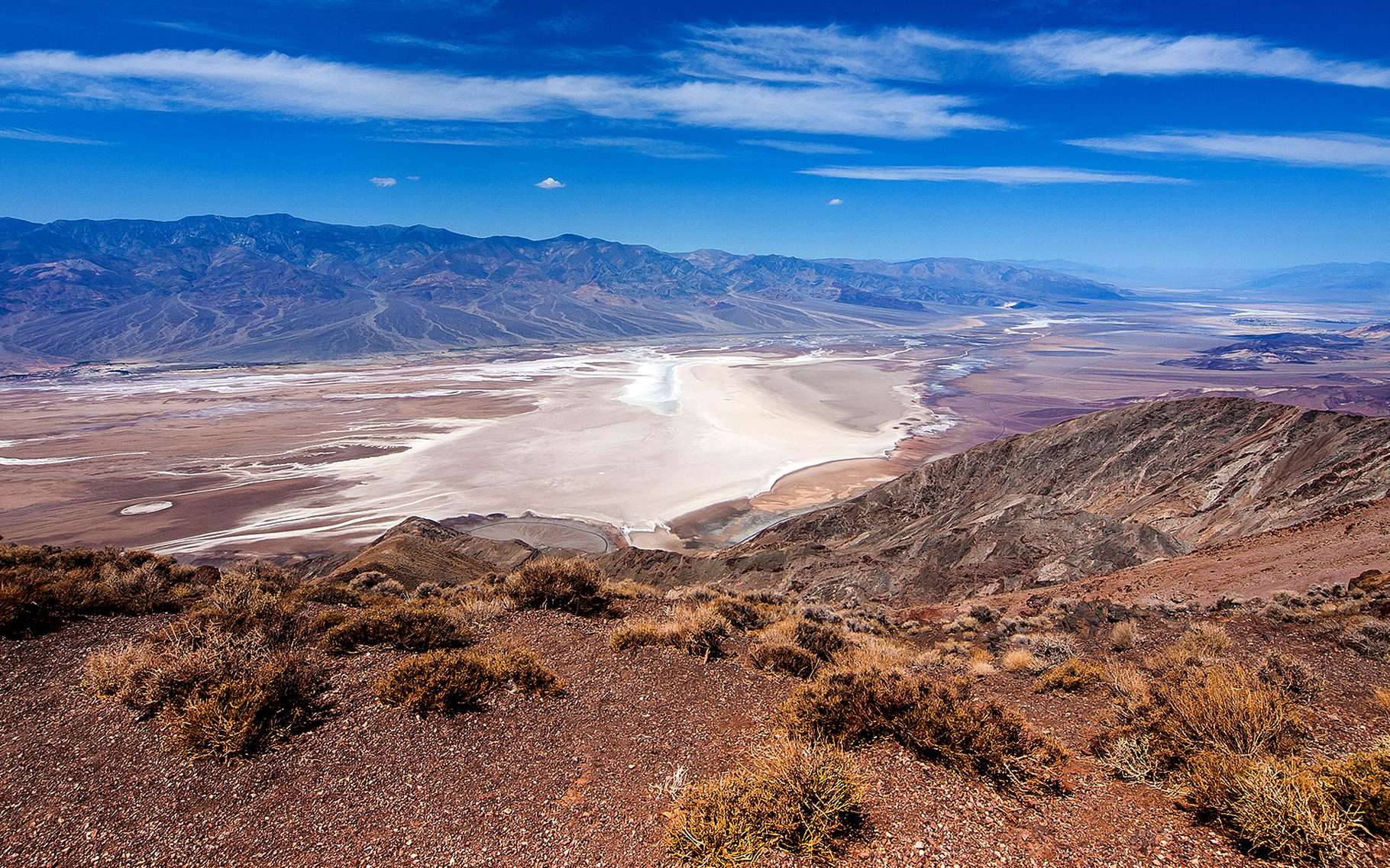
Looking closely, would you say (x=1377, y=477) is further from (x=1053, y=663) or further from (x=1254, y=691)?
(x=1254, y=691)

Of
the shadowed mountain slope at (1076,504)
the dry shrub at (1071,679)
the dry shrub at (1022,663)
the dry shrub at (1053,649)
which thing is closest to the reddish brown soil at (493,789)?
the dry shrub at (1071,679)

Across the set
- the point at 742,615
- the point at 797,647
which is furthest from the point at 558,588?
the point at 797,647

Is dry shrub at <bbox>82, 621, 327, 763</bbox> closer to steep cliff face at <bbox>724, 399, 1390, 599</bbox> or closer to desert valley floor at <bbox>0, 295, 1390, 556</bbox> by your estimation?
steep cliff face at <bbox>724, 399, 1390, 599</bbox>

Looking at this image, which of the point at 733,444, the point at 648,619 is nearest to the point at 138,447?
the point at 733,444

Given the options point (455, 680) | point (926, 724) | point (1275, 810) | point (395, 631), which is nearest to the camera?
point (1275, 810)

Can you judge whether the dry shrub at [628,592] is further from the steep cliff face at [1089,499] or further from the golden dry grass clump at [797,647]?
the steep cliff face at [1089,499]

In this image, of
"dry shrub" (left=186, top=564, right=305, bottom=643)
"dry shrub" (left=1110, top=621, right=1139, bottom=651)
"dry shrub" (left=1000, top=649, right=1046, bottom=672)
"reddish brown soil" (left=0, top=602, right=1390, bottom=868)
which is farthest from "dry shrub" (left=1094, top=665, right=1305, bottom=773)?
"dry shrub" (left=186, top=564, right=305, bottom=643)

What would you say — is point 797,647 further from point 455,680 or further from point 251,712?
point 251,712
